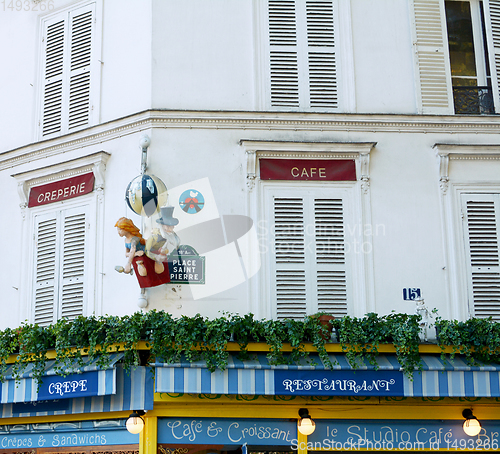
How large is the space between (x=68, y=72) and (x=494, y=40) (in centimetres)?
692

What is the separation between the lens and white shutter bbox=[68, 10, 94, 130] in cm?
1158

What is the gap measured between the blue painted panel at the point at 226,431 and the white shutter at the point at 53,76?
5.24 meters

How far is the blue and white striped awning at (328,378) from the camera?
Result: 9039mm

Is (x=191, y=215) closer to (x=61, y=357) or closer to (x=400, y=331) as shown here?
(x=61, y=357)

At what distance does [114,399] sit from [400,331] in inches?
149

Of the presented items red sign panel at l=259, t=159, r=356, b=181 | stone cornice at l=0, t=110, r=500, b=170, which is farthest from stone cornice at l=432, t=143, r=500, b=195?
red sign panel at l=259, t=159, r=356, b=181

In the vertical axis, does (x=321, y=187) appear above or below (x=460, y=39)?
below

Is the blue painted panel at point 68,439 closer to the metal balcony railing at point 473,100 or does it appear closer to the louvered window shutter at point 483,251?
the louvered window shutter at point 483,251

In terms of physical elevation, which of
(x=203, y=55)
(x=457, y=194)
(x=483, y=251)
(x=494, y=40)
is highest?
(x=494, y=40)

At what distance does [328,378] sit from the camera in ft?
30.3

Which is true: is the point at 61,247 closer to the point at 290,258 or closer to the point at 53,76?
the point at 53,76

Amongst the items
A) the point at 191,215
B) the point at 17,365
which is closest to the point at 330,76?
the point at 191,215

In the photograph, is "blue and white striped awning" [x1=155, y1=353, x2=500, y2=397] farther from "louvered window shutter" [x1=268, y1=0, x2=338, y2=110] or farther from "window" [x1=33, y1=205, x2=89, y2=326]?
"louvered window shutter" [x1=268, y1=0, x2=338, y2=110]

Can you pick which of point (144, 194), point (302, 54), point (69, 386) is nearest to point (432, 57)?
point (302, 54)
